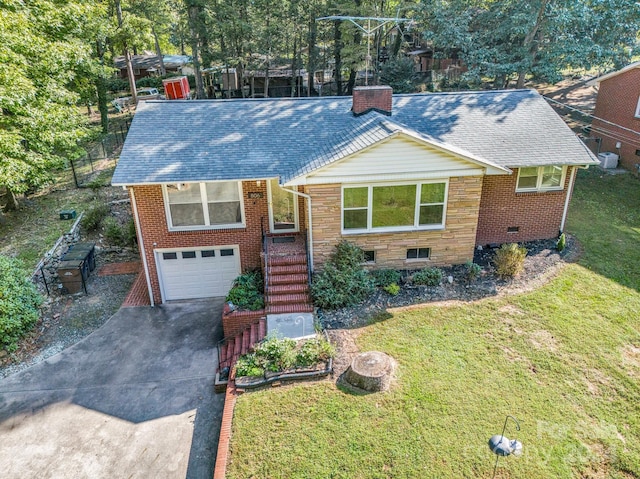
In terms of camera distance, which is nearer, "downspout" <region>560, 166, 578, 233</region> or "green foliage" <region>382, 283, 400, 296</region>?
"green foliage" <region>382, 283, 400, 296</region>

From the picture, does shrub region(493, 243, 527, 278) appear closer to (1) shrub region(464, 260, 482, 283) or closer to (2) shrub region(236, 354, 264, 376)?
(1) shrub region(464, 260, 482, 283)

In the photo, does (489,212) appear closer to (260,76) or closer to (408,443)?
(408,443)

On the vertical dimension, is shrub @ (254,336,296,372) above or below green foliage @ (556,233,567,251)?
below

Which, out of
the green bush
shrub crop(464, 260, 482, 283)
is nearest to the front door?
shrub crop(464, 260, 482, 283)

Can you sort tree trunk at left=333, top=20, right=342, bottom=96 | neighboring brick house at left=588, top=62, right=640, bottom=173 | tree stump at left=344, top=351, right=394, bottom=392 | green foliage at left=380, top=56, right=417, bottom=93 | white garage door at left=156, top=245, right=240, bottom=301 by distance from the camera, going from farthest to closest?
1. tree trunk at left=333, top=20, right=342, bottom=96
2. green foliage at left=380, top=56, right=417, bottom=93
3. neighboring brick house at left=588, top=62, right=640, bottom=173
4. white garage door at left=156, top=245, right=240, bottom=301
5. tree stump at left=344, top=351, right=394, bottom=392

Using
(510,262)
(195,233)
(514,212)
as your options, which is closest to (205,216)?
(195,233)

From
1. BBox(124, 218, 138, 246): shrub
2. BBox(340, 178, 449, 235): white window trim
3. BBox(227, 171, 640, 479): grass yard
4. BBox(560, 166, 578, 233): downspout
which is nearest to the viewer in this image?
BBox(227, 171, 640, 479): grass yard

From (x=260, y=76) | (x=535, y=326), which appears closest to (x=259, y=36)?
A: (x=260, y=76)

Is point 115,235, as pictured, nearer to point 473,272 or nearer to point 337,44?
point 473,272
